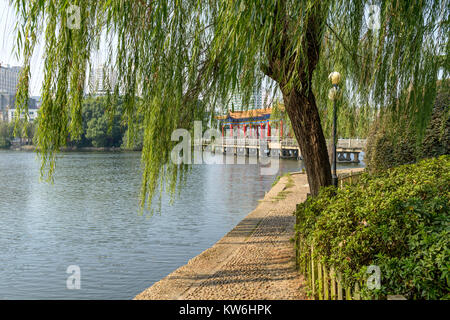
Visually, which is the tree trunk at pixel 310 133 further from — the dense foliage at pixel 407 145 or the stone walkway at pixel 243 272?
the dense foliage at pixel 407 145

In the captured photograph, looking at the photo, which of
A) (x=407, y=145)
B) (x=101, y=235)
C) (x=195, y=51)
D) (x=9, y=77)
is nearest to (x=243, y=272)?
(x=195, y=51)

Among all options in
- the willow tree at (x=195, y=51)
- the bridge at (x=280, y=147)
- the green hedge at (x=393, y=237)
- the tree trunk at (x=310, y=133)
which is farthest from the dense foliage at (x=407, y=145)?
the bridge at (x=280, y=147)

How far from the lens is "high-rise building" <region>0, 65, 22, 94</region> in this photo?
4.45 metres

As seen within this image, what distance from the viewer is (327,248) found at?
4.29 metres

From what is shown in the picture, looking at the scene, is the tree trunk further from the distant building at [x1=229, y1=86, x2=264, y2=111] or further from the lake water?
the lake water

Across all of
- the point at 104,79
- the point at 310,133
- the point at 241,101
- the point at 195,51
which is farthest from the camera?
the point at 310,133

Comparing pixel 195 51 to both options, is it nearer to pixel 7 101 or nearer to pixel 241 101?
pixel 241 101

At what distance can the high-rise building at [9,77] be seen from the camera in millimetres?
4445

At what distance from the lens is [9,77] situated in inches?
189

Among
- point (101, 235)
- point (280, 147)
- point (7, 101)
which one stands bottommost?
point (101, 235)

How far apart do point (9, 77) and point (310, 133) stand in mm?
3951
